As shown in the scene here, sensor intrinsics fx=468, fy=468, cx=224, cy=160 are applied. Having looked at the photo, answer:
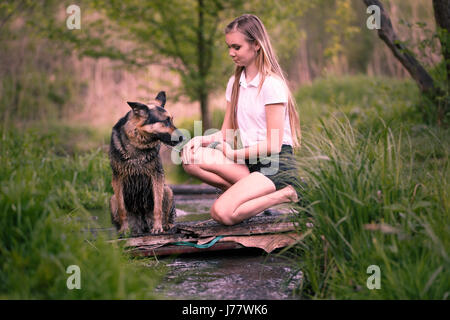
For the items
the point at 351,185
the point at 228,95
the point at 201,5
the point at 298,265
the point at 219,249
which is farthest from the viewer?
the point at 201,5

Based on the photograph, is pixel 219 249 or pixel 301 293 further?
pixel 219 249

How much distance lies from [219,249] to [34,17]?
283 inches

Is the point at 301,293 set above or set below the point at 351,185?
below

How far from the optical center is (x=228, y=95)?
427cm

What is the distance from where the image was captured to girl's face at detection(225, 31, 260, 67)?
3.78 metres

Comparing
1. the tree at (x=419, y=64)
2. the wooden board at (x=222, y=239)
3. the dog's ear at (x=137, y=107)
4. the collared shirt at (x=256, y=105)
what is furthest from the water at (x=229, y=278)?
the tree at (x=419, y=64)

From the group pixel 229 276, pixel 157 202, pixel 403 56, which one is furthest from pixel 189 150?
pixel 403 56

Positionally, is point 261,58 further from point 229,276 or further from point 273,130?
point 229,276

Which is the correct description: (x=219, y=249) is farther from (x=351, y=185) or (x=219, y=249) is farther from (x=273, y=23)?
(x=273, y=23)

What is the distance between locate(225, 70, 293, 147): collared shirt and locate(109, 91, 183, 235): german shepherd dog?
22.6 inches

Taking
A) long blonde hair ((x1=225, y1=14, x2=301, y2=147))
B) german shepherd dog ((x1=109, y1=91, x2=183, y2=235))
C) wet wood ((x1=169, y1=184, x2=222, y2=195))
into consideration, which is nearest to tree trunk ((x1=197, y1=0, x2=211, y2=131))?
wet wood ((x1=169, y1=184, x2=222, y2=195))

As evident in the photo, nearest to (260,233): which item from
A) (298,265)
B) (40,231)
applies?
(298,265)

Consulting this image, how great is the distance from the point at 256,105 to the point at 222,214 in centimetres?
95

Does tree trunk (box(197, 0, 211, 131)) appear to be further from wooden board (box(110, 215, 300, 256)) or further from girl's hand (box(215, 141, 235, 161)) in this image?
→ wooden board (box(110, 215, 300, 256))
